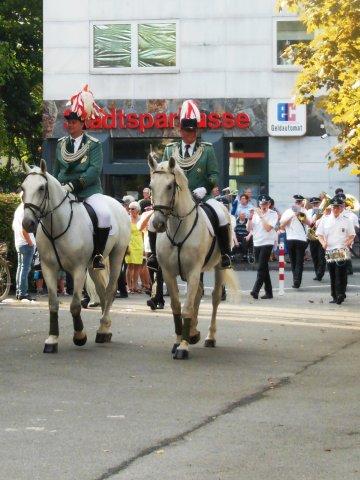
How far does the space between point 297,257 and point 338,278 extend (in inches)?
181

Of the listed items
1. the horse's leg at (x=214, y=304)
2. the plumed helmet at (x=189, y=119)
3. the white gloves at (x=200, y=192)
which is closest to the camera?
the white gloves at (x=200, y=192)

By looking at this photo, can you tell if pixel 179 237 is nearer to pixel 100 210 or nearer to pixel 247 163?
pixel 100 210

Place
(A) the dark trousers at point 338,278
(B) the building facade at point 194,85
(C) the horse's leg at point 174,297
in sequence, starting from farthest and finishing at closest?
(B) the building facade at point 194,85 → (A) the dark trousers at point 338,278 → (C) the horse's leg at point 174,297

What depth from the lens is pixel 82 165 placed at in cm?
1603

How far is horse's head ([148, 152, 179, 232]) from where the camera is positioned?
566 inches

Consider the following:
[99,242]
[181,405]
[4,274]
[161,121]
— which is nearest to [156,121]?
[161,121]

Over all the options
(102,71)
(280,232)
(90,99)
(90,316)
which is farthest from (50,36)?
(90,99)

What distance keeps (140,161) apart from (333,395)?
33899 mm

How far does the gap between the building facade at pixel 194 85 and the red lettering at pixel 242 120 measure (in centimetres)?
3

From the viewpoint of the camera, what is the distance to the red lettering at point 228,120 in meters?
44.5

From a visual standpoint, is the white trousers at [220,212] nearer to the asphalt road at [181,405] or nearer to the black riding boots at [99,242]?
the black riding boots at [99,242]

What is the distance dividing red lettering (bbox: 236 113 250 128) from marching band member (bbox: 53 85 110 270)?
1121 inches

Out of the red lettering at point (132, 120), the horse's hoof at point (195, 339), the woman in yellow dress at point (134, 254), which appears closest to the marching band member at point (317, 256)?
the woman in yellow dress at point (134, 254)

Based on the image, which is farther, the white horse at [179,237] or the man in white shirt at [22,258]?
the man in white shirt at [22,258]
